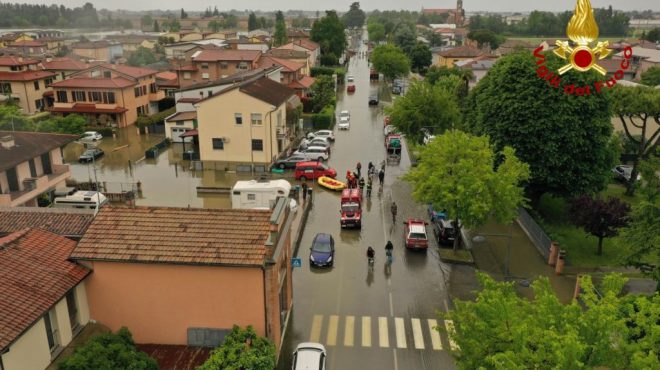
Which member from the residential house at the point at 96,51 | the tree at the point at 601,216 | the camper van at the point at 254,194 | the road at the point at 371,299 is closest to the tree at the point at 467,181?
the road at the point at 371,299

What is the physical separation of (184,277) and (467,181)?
16095mm

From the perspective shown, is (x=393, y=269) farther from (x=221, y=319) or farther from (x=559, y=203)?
(x=559, y=203)

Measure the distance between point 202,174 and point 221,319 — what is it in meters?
28.4

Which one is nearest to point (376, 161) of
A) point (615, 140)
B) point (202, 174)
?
point (202, 174)

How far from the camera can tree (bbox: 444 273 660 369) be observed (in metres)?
11.8

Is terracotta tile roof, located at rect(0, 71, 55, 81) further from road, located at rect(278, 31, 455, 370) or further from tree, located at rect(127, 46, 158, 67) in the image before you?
road, located at rect(278, 31, 455, 370)

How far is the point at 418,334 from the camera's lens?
22.8 m

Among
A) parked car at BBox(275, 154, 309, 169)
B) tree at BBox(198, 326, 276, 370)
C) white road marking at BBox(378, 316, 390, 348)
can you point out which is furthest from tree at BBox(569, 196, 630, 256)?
parked car at BBox(275, 154, 309, 169)

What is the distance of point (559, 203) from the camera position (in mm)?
39719

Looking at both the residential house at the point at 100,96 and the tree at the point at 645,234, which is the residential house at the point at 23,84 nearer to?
the residential house at the point at 100,96

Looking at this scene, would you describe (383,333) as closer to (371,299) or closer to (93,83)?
(371,299)

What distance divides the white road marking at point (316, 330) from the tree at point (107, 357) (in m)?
8.06

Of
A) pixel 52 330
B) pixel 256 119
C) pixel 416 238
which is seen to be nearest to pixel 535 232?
pixel 416 238

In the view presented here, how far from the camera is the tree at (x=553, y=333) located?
1184 cm
